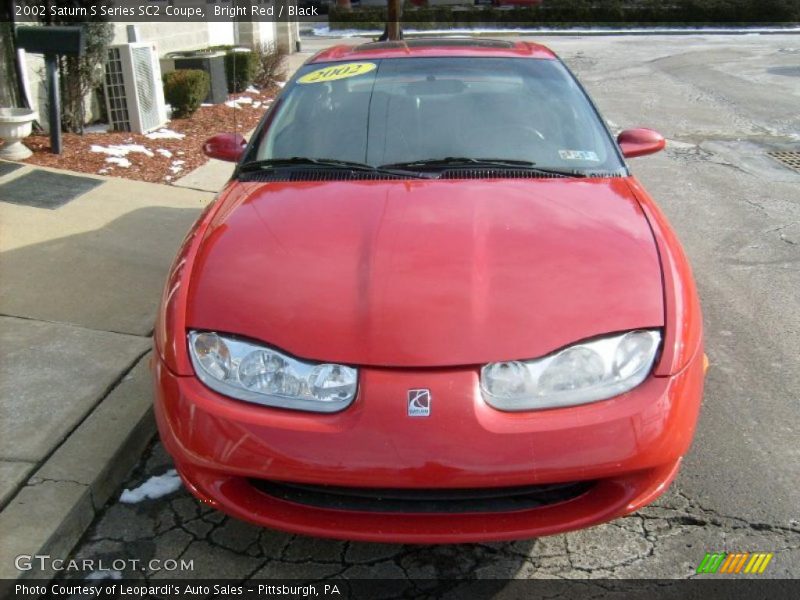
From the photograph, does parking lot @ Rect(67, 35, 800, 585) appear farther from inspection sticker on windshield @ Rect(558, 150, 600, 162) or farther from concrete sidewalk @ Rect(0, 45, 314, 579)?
inspection sticker on windshield @ Rect(558, 150, 600, 162)

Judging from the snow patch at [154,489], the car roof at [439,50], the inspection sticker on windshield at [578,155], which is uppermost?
the car roof at [439,50]

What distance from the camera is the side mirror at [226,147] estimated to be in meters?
3.92

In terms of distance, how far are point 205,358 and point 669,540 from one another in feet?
5.56

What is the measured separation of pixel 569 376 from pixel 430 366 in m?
0.41

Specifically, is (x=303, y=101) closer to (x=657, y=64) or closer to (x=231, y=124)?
(x=231, y=124)

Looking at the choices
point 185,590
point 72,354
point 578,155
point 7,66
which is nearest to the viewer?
point 185,590

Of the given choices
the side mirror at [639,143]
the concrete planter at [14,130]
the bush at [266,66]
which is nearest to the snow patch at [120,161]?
the concrete planter at [14,130]

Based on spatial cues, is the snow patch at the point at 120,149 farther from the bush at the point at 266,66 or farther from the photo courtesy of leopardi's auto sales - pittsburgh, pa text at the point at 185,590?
the photo courtesy of leopardi's auto sales - pittsburgh, pa text at the point at 185,590

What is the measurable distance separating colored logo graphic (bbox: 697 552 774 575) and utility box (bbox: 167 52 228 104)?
9.41 metres

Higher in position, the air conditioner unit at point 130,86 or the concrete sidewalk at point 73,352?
the air conditioner unit at point 130,86

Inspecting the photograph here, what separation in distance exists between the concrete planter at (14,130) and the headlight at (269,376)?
16.9 feet

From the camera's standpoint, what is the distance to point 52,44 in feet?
22.5

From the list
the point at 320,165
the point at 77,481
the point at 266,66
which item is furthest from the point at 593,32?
the point at 77,481

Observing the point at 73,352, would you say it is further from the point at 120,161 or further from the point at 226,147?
the point at 120,161
